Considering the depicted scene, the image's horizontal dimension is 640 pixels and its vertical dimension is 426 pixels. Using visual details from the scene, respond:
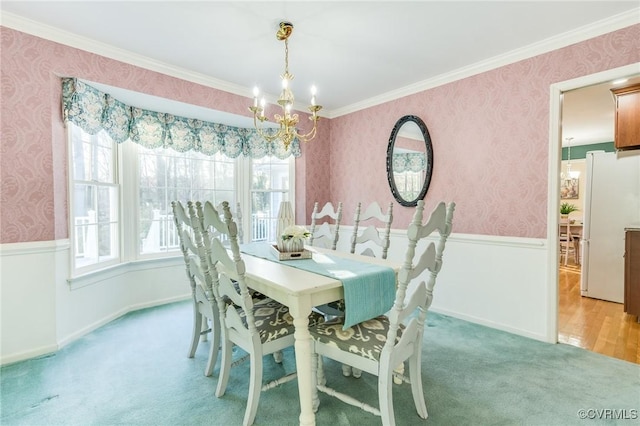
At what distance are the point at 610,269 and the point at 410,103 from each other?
3.21 m

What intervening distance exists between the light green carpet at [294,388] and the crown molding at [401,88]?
7.97ft

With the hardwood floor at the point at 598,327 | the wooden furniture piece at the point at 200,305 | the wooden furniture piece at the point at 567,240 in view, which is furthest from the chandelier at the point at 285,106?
the wooden furniture piece at the point at 567,240

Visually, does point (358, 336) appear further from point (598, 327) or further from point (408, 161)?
point (598, 327)

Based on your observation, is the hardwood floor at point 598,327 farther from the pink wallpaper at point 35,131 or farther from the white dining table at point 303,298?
the pink wallpaper at point 35,131

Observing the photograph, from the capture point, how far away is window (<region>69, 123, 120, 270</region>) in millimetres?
2756

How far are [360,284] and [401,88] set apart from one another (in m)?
2.76

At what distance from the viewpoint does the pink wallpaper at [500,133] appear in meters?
2.42

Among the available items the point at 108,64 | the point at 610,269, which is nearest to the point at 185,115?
the point at 108,64

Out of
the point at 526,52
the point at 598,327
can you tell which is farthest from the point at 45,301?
the point at 598,327

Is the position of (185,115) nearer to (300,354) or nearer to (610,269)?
(300,354)

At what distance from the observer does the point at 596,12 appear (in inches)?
84.4

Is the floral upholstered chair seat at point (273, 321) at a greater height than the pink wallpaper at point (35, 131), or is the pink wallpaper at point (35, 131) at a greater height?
the pink wallpaper at point (35, 131)

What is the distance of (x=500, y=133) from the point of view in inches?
111

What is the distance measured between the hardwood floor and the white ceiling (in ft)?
8.07
